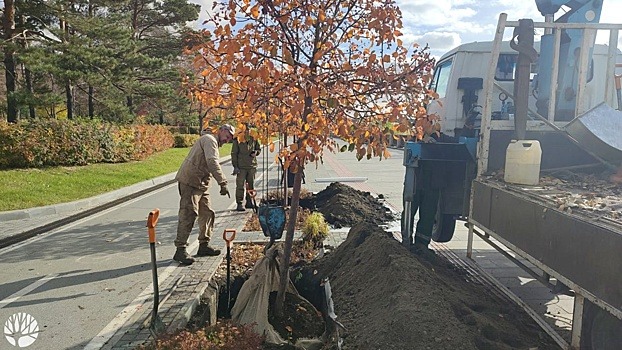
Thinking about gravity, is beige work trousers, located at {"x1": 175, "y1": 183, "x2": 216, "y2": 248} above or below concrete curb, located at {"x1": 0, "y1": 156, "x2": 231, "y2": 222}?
above

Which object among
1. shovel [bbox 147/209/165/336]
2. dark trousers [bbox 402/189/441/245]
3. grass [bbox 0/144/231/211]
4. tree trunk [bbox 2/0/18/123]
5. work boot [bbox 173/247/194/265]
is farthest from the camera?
tree trunk [bbox 2/0/18/123]

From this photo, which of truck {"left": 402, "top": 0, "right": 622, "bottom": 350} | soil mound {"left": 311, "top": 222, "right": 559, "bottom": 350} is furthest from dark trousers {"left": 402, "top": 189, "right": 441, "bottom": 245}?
soil mound {"left": 311, "top": 222, "right": 559, "bottom": 350}

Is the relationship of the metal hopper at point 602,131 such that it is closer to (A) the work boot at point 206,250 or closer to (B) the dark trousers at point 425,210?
(B) the dark trousers at point 425,210

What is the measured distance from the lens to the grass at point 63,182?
32.4ft

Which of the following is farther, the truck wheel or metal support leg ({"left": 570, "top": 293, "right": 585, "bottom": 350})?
the truck wheel

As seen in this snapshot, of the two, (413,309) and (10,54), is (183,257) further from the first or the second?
(10,54)

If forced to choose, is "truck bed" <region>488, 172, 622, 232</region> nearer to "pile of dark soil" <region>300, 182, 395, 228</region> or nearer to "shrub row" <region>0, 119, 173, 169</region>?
"pile of dark soil" <region>300, 182, 395, 228</region>

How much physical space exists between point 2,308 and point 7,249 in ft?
8.73

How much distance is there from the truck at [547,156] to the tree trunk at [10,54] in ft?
44.2

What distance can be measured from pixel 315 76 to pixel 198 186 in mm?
3353

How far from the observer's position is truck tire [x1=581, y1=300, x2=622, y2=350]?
2.73m

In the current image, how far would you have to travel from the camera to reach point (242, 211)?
9977 mm

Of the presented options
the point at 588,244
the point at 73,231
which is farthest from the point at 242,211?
the point at 588,244

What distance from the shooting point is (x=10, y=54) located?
1453cm
